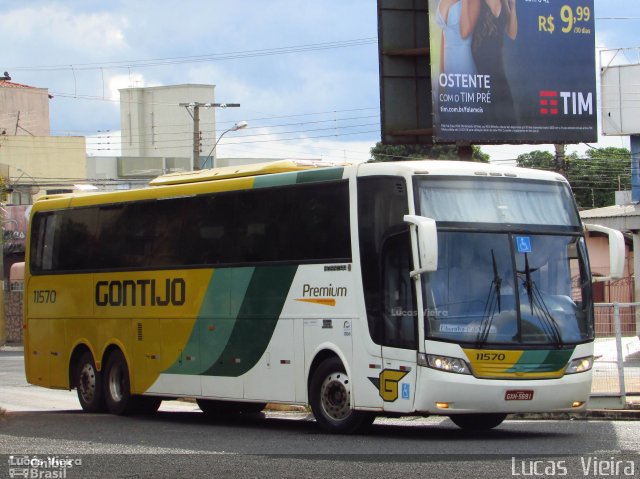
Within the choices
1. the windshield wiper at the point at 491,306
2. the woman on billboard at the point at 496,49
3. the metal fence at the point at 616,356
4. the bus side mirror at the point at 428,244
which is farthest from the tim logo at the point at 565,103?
the bus side mirror at the point at 428,244

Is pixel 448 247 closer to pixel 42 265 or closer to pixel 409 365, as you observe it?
pixel 409 365

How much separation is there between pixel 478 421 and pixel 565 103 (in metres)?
17.2

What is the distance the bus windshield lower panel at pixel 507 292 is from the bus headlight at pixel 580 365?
0.25 metres

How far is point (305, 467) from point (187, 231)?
7614mm

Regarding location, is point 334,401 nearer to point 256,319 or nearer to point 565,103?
point 256,319

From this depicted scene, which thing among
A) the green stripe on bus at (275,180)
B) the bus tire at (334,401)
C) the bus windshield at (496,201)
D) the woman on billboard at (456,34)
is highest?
the woman on billboard at (456,34)

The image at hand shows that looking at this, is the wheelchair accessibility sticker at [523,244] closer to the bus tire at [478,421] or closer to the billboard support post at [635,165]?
the bus tire at [478,421]

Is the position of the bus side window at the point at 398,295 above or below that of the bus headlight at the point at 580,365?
above

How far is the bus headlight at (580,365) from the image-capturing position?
1546 cm

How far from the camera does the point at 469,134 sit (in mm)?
31078

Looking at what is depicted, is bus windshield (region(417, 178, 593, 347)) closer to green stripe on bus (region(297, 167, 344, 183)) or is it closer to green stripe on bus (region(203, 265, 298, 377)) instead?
green stripe on bus (region(297, 167, 344, 183))

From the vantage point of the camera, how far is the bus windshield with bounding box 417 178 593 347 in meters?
15.0

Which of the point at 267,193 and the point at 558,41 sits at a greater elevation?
the point at 558,41

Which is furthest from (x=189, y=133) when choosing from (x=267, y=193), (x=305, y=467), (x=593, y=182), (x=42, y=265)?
(x=305, y=467)
